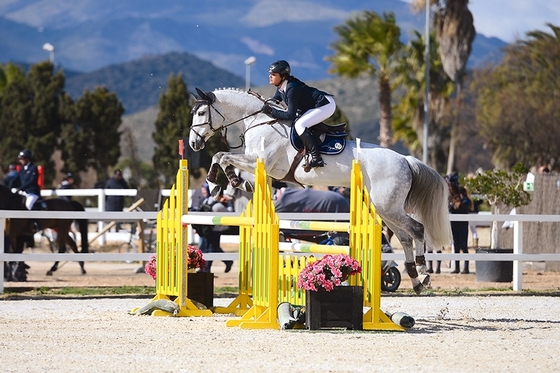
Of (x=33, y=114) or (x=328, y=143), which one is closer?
(x=328, y=143)

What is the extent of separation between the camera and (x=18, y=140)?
42406mm

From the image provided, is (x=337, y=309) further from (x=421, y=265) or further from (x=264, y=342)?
(x=421, y=265)

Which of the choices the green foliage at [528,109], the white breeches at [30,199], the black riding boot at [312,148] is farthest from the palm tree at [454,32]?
the black riding boot at [312,148]

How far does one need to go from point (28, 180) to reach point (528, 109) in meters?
30.4

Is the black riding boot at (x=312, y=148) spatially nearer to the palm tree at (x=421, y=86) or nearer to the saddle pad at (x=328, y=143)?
the saddle pad at (x=328, y=143)

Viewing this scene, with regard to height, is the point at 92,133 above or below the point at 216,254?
above

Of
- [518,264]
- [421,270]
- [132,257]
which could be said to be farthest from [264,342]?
[518,264]

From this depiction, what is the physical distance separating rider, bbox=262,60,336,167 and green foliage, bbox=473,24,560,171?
32038 millimetres

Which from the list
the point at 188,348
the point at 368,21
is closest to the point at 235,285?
the point at 188,348

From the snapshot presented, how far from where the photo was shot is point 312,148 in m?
9.46

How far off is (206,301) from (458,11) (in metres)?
27.1

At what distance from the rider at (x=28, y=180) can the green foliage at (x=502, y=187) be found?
7.77 meters

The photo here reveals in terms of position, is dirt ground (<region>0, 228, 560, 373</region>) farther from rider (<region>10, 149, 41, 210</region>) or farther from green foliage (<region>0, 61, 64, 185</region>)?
green foliage (<region>0, 61, 64, 185</region>)

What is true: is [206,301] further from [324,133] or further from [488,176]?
[488,176]
